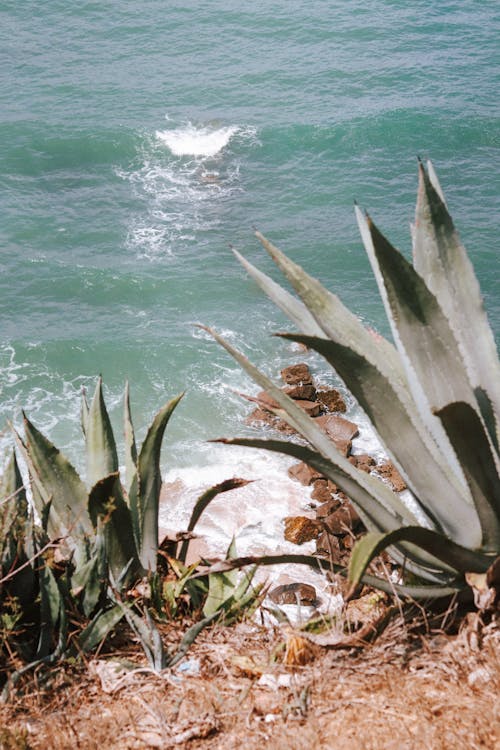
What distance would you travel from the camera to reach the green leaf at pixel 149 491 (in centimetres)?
339

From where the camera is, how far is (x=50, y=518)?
11.9 ft

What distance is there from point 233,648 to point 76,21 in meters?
32.6

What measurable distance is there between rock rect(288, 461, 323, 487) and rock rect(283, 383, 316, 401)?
4.69 feet

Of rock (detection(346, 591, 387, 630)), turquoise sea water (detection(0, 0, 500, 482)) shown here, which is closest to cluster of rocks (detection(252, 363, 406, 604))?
turquoise sea water (detection(0, 0, 500, 482))

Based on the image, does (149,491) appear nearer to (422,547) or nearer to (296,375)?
(422,547)

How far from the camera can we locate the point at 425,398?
281cm

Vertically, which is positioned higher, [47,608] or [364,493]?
[364,493]

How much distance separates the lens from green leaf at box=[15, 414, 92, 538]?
11.4 ft

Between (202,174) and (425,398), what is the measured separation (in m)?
19.2

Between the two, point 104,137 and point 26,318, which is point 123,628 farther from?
point 104,137

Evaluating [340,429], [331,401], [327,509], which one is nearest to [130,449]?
[327,509]

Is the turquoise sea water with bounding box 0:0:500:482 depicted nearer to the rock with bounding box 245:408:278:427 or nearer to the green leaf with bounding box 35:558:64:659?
the rock with bounding box 245:408:278:427

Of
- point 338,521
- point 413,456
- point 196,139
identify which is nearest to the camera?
point 413,456

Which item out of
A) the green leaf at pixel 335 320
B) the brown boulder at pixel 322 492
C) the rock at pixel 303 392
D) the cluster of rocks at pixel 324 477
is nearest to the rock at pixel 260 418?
the cluster of rocks at pixel 324 477
